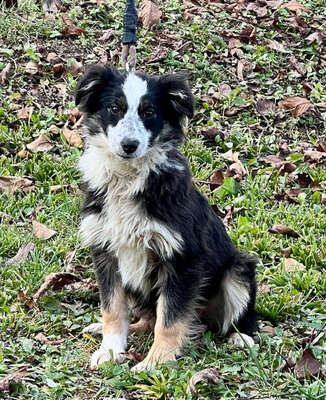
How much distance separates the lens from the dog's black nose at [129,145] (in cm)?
403

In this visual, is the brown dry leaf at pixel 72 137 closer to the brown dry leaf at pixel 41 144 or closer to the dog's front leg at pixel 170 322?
the brown dry leaf at pixel 41 144

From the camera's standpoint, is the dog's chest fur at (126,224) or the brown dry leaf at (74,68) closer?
the dog's chest fur at (126,224)

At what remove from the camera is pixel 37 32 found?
25.7 ft

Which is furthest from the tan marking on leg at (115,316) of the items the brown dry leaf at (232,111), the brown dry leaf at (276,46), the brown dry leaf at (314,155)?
the brown dry leaf at (276,46)

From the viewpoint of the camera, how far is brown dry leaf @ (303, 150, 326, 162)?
6.77m

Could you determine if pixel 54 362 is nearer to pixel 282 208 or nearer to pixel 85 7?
pixel 282 208

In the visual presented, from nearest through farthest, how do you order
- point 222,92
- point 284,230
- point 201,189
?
point 284,230 → point 201,189 → point 222,92

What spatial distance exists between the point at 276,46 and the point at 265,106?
4.30 ft

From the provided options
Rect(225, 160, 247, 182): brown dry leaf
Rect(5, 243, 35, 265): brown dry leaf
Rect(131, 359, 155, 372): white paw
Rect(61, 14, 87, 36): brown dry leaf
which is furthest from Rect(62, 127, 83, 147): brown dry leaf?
Rect(131, 359, 155, 372): white paw

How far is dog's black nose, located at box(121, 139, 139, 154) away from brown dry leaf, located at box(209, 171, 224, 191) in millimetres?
2310

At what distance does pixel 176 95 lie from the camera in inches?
168

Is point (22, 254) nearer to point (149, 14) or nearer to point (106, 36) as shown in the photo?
point (106, 36)

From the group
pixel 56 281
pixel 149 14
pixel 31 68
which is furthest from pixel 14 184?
pixel 149 14

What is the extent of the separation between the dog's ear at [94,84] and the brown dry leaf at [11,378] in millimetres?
1467
